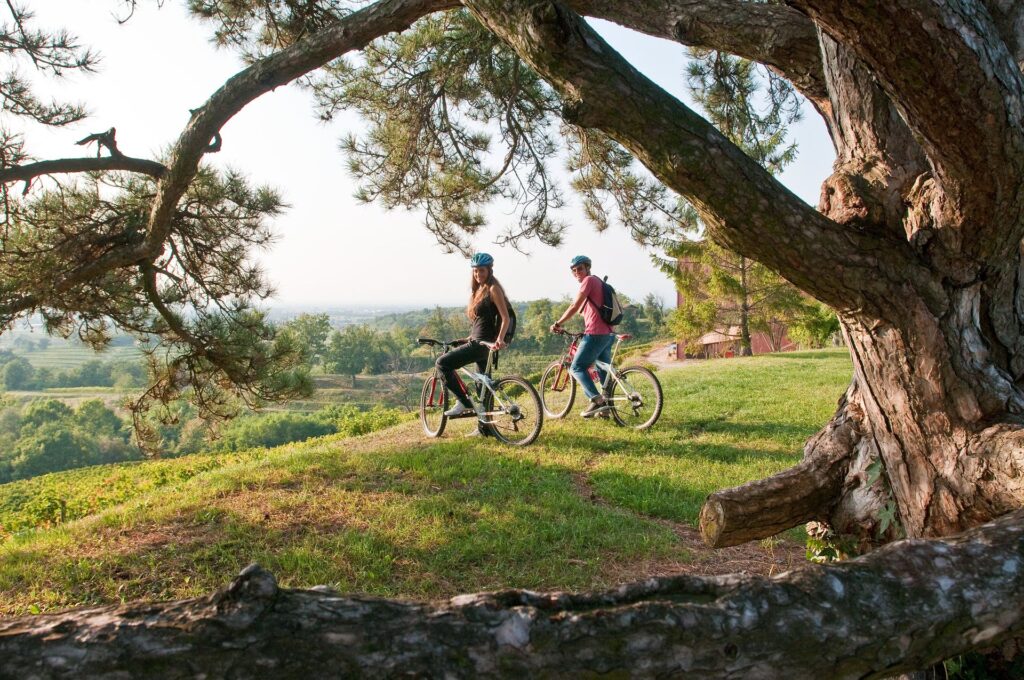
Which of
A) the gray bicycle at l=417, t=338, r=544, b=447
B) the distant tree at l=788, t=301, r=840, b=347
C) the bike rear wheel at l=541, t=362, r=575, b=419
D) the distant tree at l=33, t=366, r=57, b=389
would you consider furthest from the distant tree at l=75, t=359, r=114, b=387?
the bike rear wheel at l=541, t=362, r=575, b=419

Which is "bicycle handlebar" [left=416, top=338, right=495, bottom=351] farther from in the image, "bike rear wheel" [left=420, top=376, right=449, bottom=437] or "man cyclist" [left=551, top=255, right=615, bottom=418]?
"man cyclist" [left=551, top=255, right=615, bottom=418]

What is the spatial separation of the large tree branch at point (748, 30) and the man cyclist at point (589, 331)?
12.1ft

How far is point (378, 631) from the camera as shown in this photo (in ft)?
3.48

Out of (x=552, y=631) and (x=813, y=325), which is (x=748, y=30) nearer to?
(x=552, y=631)

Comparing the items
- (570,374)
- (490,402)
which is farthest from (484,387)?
(570,374)

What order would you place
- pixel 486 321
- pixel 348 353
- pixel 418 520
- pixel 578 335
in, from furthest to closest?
pixel 348 353 → pixel 578 335 → pixel 486 321 → pixel 418 520

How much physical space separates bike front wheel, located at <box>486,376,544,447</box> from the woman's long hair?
2.63 ft

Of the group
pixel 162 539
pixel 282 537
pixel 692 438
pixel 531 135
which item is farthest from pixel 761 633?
pixel 531 135

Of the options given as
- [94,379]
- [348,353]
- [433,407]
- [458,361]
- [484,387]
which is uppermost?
[458,361]

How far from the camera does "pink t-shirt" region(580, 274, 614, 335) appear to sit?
22.4 feet

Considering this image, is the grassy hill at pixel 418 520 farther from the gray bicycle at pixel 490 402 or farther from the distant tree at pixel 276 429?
the distant tree at pixel 276 429

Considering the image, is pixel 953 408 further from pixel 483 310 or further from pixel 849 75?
pixel 483 310

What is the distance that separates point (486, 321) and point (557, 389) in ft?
6.63

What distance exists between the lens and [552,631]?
1098 mm
